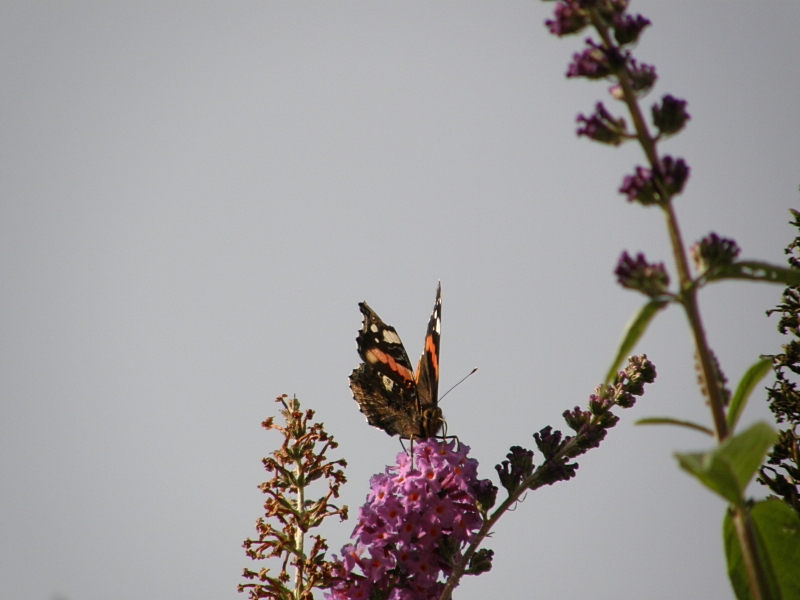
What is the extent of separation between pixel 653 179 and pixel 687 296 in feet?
0.77

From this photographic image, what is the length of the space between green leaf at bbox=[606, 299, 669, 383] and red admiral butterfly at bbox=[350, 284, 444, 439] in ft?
6.88

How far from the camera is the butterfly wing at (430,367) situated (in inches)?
139

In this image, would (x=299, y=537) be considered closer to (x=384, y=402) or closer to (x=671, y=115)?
(x=384, y=402)

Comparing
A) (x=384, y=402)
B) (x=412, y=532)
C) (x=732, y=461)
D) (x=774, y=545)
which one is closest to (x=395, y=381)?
(x=384, y=402)

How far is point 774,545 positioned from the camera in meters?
1.58

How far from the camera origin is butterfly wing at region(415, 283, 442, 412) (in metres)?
3.53

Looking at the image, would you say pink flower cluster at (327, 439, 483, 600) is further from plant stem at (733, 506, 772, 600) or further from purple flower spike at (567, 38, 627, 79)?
purple flower spike at (567, 38, 627, 79)

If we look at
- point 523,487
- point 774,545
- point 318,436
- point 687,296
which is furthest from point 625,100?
point 318,436

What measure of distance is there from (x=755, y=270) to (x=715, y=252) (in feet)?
0.25

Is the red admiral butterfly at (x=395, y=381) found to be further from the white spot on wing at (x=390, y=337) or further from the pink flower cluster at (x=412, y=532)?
the pink flower cluster at (x=412, y=532)

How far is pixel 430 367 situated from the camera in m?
3.57

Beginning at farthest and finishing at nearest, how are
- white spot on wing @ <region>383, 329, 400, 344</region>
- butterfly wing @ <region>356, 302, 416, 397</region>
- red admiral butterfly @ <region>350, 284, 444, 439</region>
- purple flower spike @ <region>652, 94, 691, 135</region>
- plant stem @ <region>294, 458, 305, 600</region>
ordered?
white spot on wing @ <region>383, 329, 400, 344</region> < butterfly wing @ <region>356, 302, 416, 397</region> < red admiral butterfly @ <region>350, 284, 444, 439</region> < plant stem @ <region>294, 458, 305, 600</region> < purple flower spike @ <region>652, 94, 691, 135</region>

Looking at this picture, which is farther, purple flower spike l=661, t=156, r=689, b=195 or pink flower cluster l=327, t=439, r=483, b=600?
pink flower cluster l=327, t=439, r=483, b=600

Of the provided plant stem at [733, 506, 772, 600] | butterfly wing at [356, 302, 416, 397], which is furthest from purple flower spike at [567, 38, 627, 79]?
butterfly wing at [356, 302, 416, 397]
